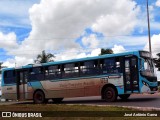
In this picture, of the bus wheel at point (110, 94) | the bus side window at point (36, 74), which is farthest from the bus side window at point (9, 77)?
the bus wheel at point (110, 94)

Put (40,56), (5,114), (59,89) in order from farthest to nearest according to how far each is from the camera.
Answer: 1. (40,56)
2. (59,89)
3. (5,114)

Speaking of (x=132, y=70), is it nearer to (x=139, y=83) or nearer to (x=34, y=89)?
(x=139, y=83)

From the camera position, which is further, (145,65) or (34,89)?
(34,89)

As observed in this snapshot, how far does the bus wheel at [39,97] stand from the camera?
78.6 feet

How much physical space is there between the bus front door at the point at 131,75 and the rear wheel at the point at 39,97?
21.2ft

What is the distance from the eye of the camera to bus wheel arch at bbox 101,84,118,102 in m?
20.4

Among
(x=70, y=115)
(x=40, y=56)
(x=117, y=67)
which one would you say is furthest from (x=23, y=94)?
(x=40, y=56)

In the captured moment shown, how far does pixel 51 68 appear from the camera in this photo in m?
23.7

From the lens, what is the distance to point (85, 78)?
70.9ft

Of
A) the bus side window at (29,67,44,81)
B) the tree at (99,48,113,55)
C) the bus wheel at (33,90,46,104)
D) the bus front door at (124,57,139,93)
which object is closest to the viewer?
the bus front door at (124,57,139,93)

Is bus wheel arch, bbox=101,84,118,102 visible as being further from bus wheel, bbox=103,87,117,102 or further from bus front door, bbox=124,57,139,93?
bus front door, bbox=124,57,139,93

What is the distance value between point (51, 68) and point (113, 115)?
12071mm

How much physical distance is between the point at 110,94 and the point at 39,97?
233 inches

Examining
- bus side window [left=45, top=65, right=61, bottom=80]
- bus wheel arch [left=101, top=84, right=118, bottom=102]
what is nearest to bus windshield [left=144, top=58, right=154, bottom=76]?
bus wheel arch [left=101, top=84, right=118, bottom=102]
